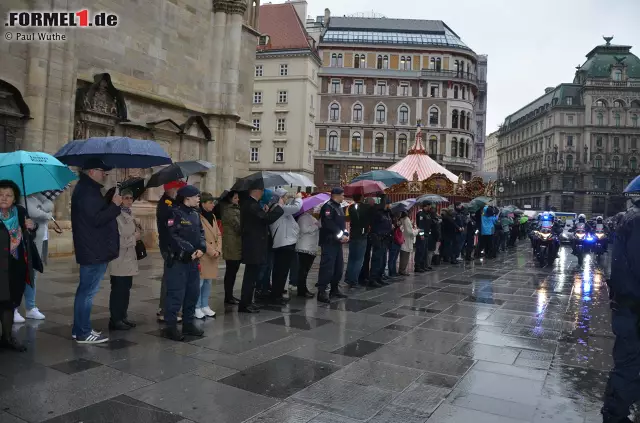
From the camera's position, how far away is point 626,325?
13.4ft

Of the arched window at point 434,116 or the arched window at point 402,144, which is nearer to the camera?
the arched window at point 434,116

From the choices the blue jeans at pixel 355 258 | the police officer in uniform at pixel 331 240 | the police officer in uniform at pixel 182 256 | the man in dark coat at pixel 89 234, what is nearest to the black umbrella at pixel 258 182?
the police officer in uniform at pixel 182 256

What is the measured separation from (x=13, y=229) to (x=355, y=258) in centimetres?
678

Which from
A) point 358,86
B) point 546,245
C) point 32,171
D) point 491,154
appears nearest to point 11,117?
point 32,171

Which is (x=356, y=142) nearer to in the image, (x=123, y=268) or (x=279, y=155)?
(x=279, y=155)

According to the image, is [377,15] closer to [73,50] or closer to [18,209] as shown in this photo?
[73,50]

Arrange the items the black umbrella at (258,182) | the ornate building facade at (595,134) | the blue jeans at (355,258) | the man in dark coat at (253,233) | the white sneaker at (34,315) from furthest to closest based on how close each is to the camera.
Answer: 1. the ornate building facade at (595,134)
2. the blue jeans at (355,258)
3. the man in dark coat at (253,233)
4. the black umbrella at (258,182)
5. the white sneaker at (34,315)

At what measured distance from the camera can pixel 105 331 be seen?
253 inches

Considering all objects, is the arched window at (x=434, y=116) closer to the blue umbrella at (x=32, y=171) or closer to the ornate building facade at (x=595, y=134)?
the ornate building facade at (x=595, y=134)

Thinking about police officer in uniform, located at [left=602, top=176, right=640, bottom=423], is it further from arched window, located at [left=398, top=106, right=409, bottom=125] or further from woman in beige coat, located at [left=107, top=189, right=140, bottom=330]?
arched window, located at [left=398, top=106, right=409, bottom=125]

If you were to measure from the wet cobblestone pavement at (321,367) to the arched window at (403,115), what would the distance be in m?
56.1

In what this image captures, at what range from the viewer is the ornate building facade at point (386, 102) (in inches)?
2468

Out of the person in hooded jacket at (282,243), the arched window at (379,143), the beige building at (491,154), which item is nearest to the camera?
the person in hooded jacket at (282,243)

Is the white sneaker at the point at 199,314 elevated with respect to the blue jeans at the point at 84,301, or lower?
lower
